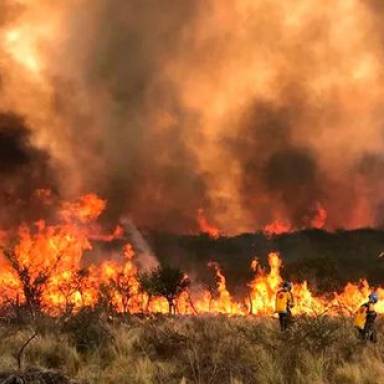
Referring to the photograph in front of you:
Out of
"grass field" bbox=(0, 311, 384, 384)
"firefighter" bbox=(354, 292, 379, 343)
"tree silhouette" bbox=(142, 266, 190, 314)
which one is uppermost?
"tree silhouette" bbox=(142, 266, 190, 314)

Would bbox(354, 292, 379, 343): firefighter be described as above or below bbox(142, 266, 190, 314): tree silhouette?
below

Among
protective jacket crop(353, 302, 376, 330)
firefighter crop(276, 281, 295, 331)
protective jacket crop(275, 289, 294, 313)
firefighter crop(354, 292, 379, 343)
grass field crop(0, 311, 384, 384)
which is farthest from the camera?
protective jacket crop(275, 289, 294, 313)

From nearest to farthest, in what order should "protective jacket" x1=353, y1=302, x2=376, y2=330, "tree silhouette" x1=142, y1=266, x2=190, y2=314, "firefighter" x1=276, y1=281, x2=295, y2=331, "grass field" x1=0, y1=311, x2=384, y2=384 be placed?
"grass field" x1=0, y1=311, x2=384, y2=384
"protective jacket" x1=353, y1=302, x2=376, y2=330
"firefighter" x1=276, y1=281, x2=295, y2=331
"tree silhouette" x1=142, y1=266, x2=190, y2=314

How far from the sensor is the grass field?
13.9 metres

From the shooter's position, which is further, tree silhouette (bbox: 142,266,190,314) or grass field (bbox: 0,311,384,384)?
tree silhouette (bbox: 142,266,190,314)

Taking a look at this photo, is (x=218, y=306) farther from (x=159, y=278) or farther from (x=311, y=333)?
(x=311, y=333)

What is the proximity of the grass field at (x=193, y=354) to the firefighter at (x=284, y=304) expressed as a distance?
11.3ft

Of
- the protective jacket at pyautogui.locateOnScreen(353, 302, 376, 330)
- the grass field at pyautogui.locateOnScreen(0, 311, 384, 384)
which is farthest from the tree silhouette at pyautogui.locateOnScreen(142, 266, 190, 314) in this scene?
the grass field at pyautogui.locateOnScreen(0, 311, 384, 384)

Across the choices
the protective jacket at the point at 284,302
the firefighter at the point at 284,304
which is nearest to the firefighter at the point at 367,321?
the firefighter at the point at 284,304

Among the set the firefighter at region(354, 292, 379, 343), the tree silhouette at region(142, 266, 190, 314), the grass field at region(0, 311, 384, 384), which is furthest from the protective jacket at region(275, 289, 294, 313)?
the tree silhouette at region(142, 266, 190, 314)

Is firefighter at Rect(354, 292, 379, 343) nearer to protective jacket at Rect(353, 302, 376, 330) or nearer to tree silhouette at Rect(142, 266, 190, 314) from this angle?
protective jacket at Rect(353, 302, 376, 330)

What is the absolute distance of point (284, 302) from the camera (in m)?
25.1

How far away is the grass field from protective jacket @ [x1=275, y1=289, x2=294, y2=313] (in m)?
4.08

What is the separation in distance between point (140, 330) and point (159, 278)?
45958 millimetres
